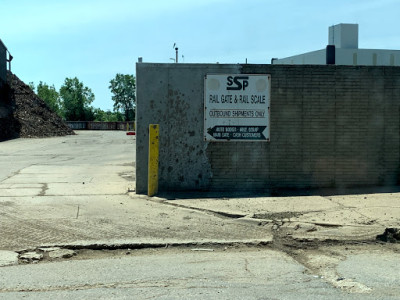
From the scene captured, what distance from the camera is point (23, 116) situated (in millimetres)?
41219

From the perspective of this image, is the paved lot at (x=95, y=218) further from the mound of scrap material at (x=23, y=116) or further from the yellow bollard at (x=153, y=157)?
the mound of scrap material at (x=23, y=116)

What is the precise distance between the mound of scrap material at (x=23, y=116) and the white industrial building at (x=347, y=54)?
832 inches

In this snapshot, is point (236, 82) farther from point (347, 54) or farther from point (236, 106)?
point (347, 54)

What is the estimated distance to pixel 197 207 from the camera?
874 centimetres

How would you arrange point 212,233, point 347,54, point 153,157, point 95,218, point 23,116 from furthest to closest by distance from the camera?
point 23,116 < point 347,54 < point 153,157 < point 95,218 < point 212,233

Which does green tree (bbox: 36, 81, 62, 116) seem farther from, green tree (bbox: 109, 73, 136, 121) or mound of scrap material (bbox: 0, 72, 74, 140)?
mound of scrap material (bbox: 0, 72, 74, 140)

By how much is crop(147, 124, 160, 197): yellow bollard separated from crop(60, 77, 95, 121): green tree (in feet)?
332

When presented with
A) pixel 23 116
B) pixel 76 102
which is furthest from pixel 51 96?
pixel 23 116

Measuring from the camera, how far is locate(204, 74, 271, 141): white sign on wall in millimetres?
10141

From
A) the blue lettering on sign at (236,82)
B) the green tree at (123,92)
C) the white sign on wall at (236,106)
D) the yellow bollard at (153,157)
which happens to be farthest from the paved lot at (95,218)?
the green tree at (123,92)

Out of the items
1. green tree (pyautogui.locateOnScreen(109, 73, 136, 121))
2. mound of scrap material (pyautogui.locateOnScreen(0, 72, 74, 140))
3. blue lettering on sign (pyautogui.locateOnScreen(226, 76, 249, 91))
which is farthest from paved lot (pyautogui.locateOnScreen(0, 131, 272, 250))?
green tree (pyautogui.locateOnScreen(109, 73, 136, 121))

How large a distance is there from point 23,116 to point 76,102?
226 feet

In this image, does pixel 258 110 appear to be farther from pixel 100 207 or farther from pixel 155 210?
pixel 100 207

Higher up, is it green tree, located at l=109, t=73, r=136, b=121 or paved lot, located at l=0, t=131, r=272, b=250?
green tree, located at l=109, t=73, r=136, b=121
